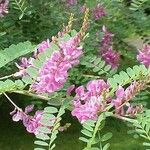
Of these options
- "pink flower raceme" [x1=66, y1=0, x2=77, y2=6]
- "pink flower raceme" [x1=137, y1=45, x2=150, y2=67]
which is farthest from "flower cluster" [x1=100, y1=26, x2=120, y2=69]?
"pink flower raceme" [x1=137, y1=45, x2=150, y2=67]

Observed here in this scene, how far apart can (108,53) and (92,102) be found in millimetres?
1974

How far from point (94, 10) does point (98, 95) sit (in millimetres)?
2575

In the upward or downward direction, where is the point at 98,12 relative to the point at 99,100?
downward

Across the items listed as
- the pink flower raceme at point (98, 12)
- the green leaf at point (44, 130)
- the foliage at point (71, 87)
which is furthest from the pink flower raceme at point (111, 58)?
the green leaf at point (44, 130)

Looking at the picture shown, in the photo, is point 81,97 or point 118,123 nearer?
point 81,97

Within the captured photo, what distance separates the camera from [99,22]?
4.48 meters

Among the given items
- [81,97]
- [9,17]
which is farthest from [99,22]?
[81,97]

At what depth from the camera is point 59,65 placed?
1588mm

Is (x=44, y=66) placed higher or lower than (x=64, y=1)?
higher

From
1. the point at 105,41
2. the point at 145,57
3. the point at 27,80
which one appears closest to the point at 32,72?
the point at 27,80

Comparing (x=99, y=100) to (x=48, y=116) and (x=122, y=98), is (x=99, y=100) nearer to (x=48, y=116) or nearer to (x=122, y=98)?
(x=122, y=98)

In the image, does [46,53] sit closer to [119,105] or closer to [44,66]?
[44,66]

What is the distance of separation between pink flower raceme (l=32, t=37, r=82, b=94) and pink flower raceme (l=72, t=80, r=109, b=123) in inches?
4.1

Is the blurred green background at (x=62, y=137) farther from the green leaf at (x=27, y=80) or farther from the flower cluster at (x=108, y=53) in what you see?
the green leaf at (x=27, y=80)
